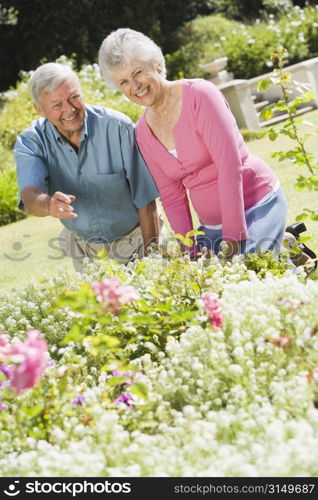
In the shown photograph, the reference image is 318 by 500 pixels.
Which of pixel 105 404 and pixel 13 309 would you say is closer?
pixel 105 404

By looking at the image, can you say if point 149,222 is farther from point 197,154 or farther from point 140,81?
point 140,81

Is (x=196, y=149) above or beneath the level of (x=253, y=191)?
above

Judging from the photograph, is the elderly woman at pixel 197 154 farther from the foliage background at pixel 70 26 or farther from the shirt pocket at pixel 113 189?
the foliage background at pixel 70 26

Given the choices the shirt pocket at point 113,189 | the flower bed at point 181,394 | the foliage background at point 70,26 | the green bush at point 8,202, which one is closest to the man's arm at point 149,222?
the shirt pocket at point 113,189

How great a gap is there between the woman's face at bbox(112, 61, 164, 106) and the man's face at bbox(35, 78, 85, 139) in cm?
32

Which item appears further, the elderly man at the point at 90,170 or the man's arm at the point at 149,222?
the man's arm at the point at 149,222

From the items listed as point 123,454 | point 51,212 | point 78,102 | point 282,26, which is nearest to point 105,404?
point 123,454

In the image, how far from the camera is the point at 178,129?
13.0 ft

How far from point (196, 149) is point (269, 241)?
627mm

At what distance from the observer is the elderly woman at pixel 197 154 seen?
12.3ft

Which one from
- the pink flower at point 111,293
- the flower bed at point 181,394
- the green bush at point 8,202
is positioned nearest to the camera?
the flower bed at point 181,394

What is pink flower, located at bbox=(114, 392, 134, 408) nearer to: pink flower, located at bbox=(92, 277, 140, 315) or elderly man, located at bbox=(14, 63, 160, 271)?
pink flower, located at bbox=(92, 277, 140, 315)
